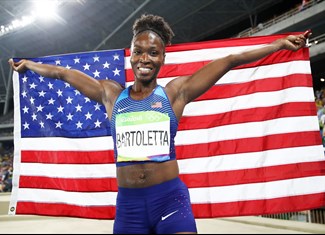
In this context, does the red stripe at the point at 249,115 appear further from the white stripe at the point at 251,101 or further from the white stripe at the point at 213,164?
the white stripe at the point at 213,164

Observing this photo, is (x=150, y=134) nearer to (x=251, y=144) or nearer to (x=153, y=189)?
(x=153, y=189)

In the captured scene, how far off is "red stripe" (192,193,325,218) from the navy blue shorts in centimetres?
132

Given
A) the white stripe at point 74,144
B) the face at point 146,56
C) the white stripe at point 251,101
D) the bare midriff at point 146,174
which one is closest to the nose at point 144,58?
the face at point 146,56

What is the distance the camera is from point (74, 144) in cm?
342

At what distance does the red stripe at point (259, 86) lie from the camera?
3.21 m

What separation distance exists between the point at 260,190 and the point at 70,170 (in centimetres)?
193

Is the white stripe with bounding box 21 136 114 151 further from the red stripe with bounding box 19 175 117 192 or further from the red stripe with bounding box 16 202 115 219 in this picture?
the red stripe with bounding box 16 202 115 219

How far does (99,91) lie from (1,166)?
2117 centimetres

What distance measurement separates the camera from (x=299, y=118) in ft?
10.4

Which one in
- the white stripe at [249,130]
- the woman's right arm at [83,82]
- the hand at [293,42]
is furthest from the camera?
the white stripe at [249,130]

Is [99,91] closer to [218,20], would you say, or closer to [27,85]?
[27,85]

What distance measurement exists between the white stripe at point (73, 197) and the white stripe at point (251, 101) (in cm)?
120

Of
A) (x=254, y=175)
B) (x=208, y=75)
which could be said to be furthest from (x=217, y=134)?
(x=208, y=75)

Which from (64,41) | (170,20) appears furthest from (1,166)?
(170,20)
